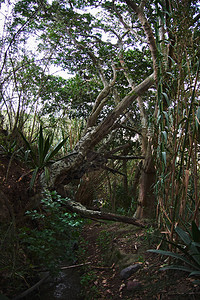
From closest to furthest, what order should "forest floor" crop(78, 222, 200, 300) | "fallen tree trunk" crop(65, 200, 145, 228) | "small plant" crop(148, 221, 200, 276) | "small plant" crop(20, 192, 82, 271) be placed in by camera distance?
"small plant" crop(148, 221, 200, 276)
"forest floor" crop(78, 222, 200, 300)
"small plant" crop(20, 192, 82, 271)
"fallen tree trunk" crop(65, 200, 145, 228)

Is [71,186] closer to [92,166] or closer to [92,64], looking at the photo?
[92,166]

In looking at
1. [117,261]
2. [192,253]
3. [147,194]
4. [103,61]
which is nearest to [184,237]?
[192,253]

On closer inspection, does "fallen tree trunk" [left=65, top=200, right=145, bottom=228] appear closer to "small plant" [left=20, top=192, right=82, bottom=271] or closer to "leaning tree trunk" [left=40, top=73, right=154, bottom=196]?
"leaning tree trunk" [left=40, top=73, right=154, bottom=196]

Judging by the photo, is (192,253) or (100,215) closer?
(192,253)

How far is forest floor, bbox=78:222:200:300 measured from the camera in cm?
182

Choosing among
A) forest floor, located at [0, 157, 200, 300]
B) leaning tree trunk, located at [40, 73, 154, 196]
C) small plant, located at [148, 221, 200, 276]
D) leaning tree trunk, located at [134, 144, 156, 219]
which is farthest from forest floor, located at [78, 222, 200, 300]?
leaning tree trunk, located at [40, 73, 154, 196]

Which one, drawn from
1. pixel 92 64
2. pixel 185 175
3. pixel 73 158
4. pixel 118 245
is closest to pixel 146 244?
pixel 118 245

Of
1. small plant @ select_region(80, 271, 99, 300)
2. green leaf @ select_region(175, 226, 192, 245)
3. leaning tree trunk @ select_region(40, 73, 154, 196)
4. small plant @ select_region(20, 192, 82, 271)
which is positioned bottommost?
small plant @ select_region(80, 271, 99, 300)

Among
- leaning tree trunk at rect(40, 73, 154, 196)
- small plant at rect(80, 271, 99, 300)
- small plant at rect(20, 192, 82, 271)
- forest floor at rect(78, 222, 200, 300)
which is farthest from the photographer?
leaning tree trunk at rect(40, 73, 154, 196)

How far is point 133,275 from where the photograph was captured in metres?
2.38

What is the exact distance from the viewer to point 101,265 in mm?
3008

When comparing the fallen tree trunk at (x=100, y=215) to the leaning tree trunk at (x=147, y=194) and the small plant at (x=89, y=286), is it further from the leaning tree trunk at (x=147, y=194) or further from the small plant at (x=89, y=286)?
the small plant at (x=89, y=286)

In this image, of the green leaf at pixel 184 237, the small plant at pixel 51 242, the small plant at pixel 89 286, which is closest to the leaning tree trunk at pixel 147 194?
the small plant at pixel 89 286

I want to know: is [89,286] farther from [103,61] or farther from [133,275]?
[103,61]
